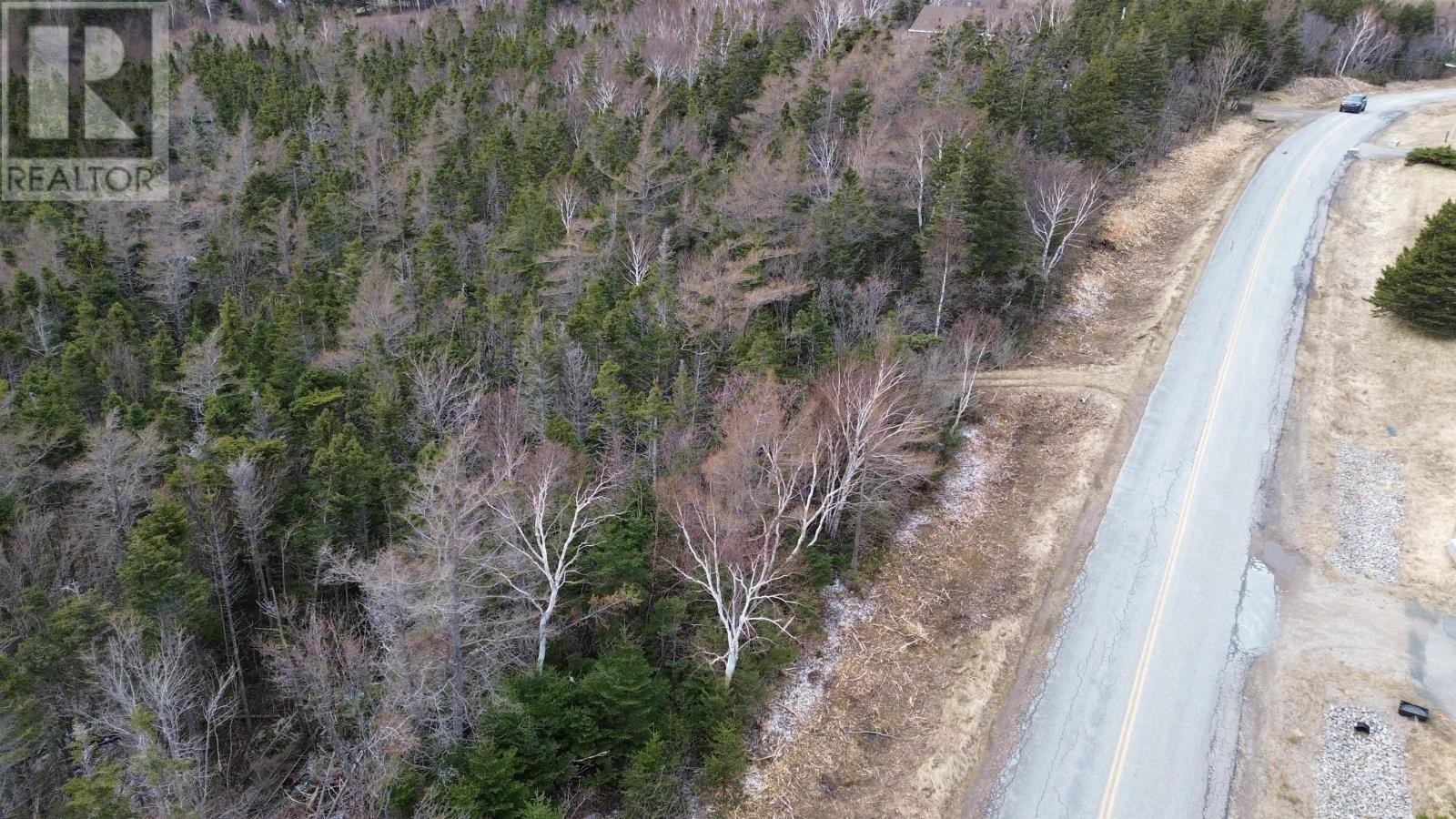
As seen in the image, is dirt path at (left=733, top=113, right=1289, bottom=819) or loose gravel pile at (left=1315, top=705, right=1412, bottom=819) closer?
loose gravel pile at (left=1315, top=705, right=1412, bottom=819)

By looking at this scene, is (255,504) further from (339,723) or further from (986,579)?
(986,579)

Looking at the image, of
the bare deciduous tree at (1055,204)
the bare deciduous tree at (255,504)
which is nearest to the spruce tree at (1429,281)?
the bare deciduous tree at (1055,204)

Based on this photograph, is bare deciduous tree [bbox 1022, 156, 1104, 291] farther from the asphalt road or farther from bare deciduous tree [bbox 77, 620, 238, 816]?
bare deciduous tree [bbox 77, 620, 238, 816]

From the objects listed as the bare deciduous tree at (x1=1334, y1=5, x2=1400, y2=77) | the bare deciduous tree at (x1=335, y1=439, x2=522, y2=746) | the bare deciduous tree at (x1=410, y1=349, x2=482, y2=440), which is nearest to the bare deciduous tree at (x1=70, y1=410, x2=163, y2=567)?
the bare deciduous tree at (x1=410, y1=349, x2=482, y2=440)

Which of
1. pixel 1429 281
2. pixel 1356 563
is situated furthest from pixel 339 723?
pixel 1429 281

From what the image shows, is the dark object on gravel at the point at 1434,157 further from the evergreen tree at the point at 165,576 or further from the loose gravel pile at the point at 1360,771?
the evergreen tree at the point at 165,576

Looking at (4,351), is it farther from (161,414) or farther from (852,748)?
(852,748)

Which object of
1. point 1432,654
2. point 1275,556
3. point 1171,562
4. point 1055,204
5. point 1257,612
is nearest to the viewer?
point 1432,654
